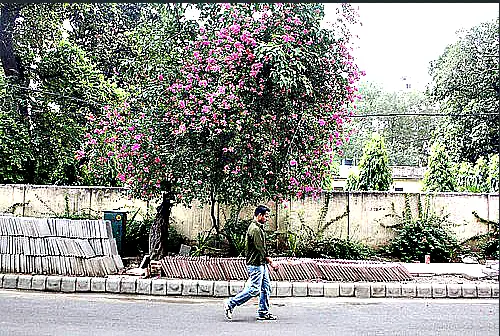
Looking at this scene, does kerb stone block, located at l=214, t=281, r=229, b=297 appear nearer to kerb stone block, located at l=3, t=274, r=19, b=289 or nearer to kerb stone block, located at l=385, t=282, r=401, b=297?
kerb stone block, located at l=385, t=282, r=401, b=297

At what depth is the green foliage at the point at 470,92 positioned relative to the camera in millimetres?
27125

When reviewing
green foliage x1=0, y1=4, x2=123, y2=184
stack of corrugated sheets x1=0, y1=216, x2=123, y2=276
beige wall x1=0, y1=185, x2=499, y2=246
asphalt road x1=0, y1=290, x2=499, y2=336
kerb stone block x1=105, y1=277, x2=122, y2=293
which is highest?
green foliage x1=0, y1=4, x2=123, y2=184

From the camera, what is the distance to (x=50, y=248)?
37.8ft

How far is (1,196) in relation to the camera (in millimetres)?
16281

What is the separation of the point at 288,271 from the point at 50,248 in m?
4.47

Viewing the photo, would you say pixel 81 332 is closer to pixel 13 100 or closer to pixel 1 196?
pixel 1 196

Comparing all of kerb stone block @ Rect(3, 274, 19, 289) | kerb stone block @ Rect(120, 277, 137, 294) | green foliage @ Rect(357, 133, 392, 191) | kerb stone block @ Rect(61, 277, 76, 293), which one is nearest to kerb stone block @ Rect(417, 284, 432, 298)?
kerb stone block @ Rect(120, 277, 137, 294)

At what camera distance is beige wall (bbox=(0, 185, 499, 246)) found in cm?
1534

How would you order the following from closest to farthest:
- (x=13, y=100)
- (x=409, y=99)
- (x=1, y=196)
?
(x=1, y=196) < (x=13, y=100) < (x=409, y=99)

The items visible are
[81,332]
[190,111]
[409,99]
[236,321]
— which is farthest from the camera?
[409,99]

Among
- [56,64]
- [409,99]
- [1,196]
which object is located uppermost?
[409,99]

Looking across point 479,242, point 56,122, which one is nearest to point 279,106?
point 479,242

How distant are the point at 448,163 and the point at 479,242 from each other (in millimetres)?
6737

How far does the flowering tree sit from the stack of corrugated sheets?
1.85 meters
